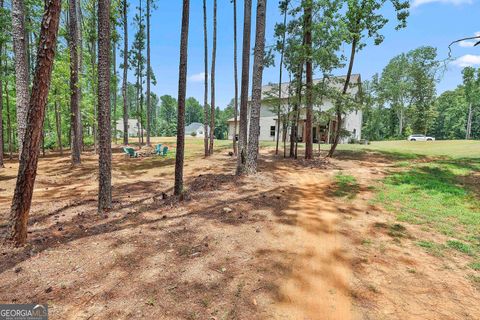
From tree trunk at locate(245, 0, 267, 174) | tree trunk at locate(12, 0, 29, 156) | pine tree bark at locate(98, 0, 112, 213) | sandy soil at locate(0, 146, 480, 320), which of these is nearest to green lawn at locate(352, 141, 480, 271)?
sandy soil at locate(0, 146, 480, 320)

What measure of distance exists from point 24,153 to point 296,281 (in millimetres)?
4886

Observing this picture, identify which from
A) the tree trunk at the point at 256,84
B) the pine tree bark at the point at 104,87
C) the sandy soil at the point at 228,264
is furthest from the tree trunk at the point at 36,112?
the tree trunk at the point at 256,84

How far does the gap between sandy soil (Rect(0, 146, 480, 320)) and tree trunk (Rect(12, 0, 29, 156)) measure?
2502 millimetres

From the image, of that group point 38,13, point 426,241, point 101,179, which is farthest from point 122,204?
point 38,13

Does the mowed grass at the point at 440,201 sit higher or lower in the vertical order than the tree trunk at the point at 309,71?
lower

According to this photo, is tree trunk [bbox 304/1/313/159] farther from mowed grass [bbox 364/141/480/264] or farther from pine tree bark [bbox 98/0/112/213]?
pine tree bark [bbox 98/0/112/213]

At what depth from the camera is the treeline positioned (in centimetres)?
4188

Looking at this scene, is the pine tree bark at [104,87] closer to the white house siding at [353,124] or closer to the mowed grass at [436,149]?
the mowed grass at [436,149]

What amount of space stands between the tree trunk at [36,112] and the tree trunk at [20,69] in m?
4.12

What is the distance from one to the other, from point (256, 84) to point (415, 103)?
50.1 metres

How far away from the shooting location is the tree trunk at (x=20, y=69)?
7.69m

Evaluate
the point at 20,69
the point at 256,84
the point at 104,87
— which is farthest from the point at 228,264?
the point at 20,69

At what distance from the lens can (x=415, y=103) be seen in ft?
156

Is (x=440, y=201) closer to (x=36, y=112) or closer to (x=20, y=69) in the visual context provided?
(x=36, y=112)
